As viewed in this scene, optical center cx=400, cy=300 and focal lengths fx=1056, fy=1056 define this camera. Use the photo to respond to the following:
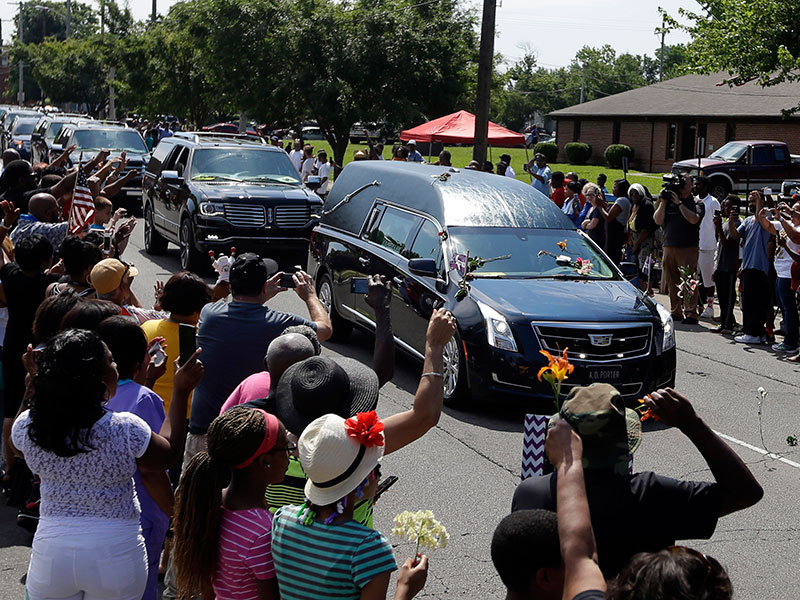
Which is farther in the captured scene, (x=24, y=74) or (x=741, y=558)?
(x=24, y=74)

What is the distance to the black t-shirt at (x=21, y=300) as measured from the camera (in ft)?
22.5

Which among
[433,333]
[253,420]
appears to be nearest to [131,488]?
[253,420]

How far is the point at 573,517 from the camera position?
3100mm

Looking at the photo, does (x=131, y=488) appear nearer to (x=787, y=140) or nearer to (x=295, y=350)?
(x=295, y=350)

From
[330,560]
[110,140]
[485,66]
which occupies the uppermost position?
[485,66]

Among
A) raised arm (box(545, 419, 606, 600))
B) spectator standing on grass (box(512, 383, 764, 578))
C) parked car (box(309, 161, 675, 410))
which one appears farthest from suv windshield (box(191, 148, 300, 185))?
raised arm (box(545, 419, 606, 600))

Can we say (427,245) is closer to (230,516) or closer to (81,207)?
(81,207)

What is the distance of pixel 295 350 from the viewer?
4.66 m

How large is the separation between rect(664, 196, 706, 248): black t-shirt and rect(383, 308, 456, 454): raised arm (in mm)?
11175

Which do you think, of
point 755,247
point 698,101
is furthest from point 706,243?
point 698,101

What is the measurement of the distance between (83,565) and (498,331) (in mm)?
5979

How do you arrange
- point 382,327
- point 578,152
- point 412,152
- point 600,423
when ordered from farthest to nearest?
point 578,152
point 412,152
point 382,327
point 600,423

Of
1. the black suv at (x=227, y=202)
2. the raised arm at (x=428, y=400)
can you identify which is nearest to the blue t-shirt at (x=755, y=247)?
the black suv at (x=227, y=202)

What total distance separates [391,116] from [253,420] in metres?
25.5
